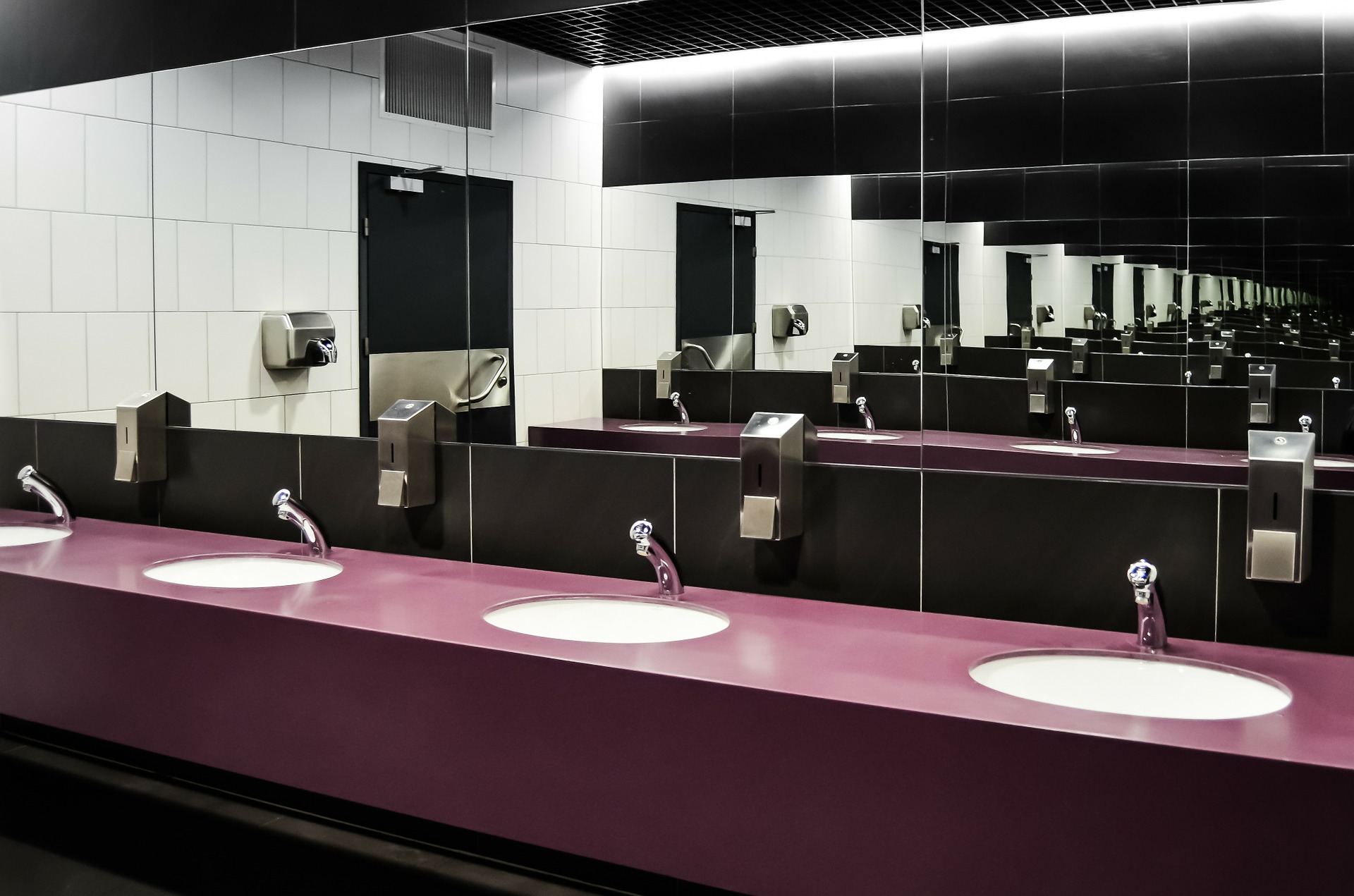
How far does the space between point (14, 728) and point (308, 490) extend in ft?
4.74

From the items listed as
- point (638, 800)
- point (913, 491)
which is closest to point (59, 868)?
point (638, 800)

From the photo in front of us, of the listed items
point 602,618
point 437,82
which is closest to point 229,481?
point 437,82

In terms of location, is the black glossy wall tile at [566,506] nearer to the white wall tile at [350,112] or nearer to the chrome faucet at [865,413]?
the chrome faucet at [865,413]

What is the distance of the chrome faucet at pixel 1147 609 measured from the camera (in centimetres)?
194

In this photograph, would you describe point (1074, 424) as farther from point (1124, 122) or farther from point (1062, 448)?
point (1124, 122)

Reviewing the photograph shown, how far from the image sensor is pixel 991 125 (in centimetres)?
218

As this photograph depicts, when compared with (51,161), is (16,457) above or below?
below

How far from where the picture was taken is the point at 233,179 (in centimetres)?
328

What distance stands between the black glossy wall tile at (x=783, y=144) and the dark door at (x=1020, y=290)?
445mm

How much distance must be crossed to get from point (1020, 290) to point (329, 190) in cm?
195

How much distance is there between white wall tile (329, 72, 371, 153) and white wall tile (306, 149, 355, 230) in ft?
0.14

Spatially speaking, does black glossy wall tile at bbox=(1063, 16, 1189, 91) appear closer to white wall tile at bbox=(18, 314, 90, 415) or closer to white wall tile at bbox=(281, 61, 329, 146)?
white wall tile at bbox=(281, 61, 329, 146)

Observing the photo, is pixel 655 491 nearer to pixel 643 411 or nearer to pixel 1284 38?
→ pixel 643 411

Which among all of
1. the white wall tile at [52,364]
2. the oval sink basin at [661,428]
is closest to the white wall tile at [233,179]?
the white wall tile at [52,364]
